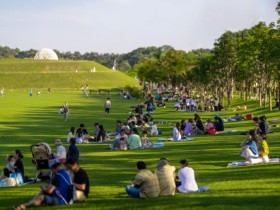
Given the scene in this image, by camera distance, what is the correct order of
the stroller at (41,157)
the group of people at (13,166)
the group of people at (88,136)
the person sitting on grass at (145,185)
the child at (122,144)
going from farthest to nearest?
the group of people at (88,136) < the child at (122,144) < the stroller at (41,157) < the group of people at (13,166) < the person sitting on grass at (145,185)

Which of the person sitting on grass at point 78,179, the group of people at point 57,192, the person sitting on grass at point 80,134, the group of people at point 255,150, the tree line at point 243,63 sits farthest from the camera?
the tree line at point 243,63

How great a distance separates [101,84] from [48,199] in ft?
482

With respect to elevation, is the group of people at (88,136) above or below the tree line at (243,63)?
below

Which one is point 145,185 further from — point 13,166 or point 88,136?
point 88,136

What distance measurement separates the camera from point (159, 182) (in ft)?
50.3

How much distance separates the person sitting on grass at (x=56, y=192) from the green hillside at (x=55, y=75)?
13932cm

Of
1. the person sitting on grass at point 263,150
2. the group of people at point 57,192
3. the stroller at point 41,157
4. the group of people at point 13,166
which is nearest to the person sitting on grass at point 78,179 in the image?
the group of people at point 57,192

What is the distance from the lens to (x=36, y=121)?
4994 centimetres

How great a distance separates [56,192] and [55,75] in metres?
152

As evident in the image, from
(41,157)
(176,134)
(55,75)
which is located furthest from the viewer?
(55,75)

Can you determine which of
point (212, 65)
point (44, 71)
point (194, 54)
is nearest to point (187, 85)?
point (194, 54)

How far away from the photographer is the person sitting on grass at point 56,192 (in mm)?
14195

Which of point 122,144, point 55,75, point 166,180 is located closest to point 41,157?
point 166,180

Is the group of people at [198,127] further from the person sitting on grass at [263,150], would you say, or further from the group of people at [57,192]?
the group of people at [57,192]
